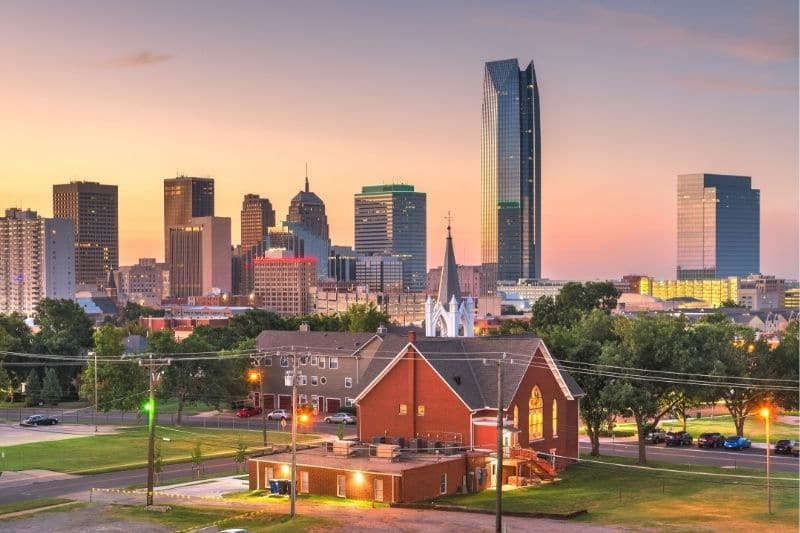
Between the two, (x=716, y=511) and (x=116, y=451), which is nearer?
(x=716, y=511)

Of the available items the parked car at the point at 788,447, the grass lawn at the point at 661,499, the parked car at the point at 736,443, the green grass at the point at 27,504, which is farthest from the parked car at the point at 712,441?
the green grass at the point at 27,504

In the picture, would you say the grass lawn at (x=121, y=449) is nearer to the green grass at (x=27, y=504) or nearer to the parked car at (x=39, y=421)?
the parked car at (x=39, y=421)

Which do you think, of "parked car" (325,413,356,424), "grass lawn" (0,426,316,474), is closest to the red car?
"parked car" (325,413,356,424)

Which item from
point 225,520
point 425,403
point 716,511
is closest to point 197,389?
point 425,403

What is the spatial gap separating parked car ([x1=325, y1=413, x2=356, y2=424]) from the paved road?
82.6 feet

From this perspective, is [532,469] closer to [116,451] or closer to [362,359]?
[116,451]

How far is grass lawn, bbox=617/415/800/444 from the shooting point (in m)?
98.3

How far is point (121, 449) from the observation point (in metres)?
90.1

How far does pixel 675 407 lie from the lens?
8350 cm

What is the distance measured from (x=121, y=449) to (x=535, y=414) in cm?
3570

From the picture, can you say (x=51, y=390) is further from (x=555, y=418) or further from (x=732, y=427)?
(x=732, y=427)

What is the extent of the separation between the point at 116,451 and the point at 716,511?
5084 centimetres

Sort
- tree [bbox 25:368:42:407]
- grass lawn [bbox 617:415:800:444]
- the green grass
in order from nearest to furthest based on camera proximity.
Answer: the green grass, grass lawn [bbox 617:415:800:444], tree [bbox 25:368:42:407]

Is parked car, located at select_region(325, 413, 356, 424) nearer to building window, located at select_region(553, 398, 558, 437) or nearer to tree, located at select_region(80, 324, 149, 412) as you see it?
tree, located at select_region(80, 324, 149, 412)
